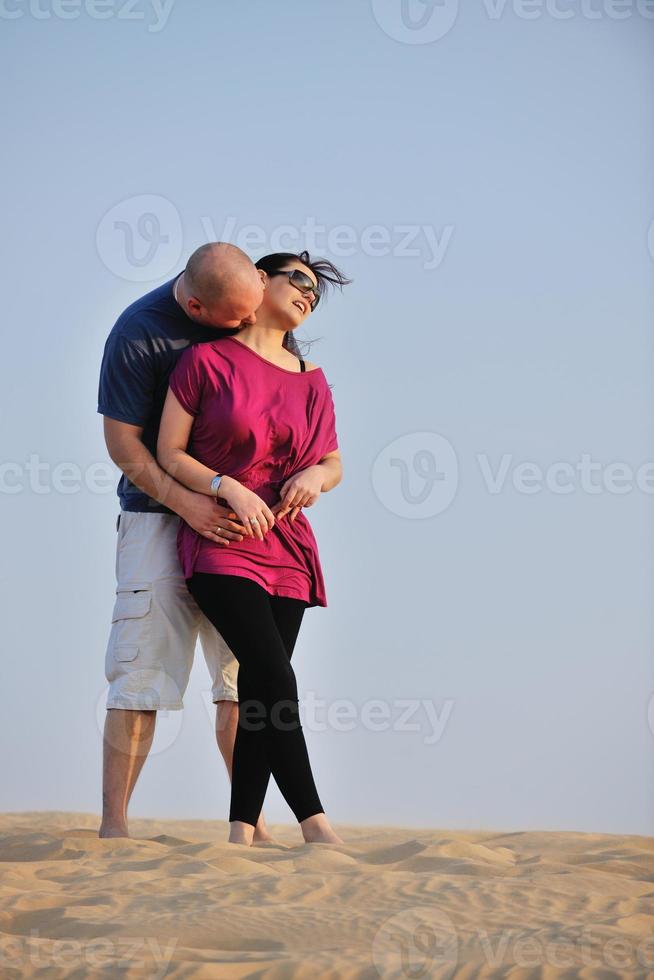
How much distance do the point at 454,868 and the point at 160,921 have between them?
87cm

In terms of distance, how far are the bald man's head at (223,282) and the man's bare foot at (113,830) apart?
179 cm

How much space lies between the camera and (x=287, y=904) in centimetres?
237

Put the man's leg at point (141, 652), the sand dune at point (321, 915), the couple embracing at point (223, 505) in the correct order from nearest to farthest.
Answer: the sand dune at point (321, 915) < the couple embracing at point (223, 505) < the man's leg at point (141, 652)

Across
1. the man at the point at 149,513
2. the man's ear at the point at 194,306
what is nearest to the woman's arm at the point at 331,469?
the man at the point at 149,513

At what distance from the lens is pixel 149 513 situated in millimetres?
3773

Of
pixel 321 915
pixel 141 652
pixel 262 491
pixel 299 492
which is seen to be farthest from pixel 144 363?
pixel 321 915

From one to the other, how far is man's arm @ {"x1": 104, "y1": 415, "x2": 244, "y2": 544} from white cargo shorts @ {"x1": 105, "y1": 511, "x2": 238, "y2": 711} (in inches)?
6.5

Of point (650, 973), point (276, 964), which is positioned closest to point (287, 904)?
point (276, 964)

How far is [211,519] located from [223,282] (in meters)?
0.81

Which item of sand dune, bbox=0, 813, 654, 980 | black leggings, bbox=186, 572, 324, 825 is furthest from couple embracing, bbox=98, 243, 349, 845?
sand dune, bbox=0, 813, 654, 980

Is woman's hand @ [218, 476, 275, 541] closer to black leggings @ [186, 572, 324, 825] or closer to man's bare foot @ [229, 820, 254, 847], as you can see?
black leggings @ [186, 572, 324, 825]

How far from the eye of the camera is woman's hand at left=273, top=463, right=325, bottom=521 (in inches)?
142

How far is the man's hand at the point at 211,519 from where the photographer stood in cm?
350

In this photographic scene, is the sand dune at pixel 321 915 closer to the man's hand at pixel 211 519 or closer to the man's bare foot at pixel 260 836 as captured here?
the man's bare foot at pixel 260 836
